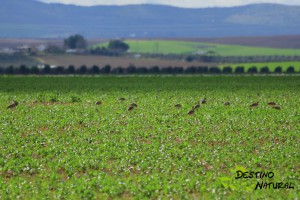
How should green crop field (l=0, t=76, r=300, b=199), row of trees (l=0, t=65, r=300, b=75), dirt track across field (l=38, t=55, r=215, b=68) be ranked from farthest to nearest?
dirt track across field (l=38, t=55, r=215, b=68) < row of trees (l=0, t=65, r=300, b=75) < green crop field (l=0, t=76, r=300, b=199)

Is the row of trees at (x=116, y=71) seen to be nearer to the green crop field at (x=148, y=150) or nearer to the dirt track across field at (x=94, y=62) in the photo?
the dirt track across field at (x=94, y=62)

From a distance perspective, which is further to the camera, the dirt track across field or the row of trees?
the dirt track across field

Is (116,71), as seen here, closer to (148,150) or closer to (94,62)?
(94,62)

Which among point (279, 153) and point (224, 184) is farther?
point (279, 153)

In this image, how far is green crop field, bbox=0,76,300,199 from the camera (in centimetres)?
1641

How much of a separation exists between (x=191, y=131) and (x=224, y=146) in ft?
9.98

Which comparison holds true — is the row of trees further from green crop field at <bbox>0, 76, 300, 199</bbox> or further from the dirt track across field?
green crop field at <bbox>0, 76, 300, 199</bbox>

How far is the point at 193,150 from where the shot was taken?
20.5 meters

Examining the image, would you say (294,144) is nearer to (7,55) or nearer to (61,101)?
(61,101)

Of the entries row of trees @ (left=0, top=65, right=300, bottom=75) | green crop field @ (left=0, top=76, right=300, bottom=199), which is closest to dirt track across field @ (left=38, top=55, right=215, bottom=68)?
row of trees @ (left=0, top=65, right=300, bottom=75)

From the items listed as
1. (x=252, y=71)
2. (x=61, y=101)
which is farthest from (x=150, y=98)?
(x=252, y=71)

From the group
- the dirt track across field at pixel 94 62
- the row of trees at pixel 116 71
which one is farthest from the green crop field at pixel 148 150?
the dirt track across field at pixel 94 62

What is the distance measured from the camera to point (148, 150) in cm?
2061

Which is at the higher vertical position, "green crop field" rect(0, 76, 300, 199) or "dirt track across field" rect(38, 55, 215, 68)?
"green crop field" rect(0, 76, 300, 199)
